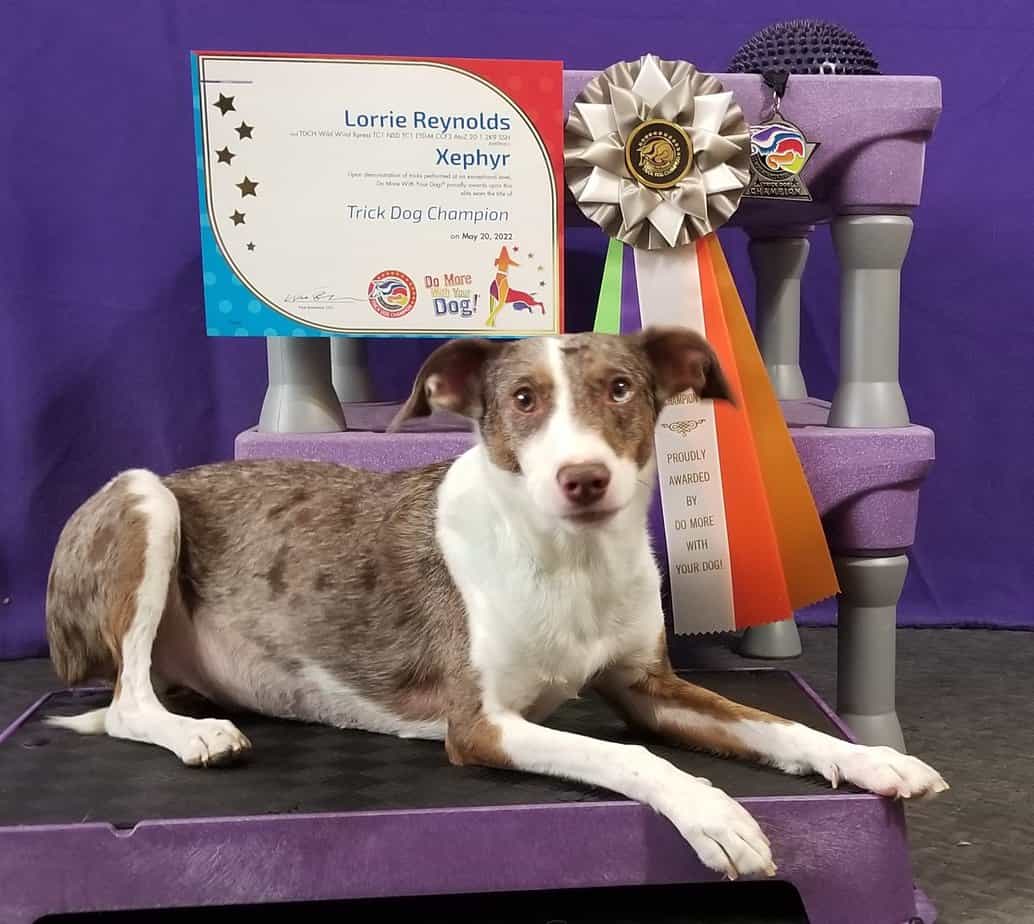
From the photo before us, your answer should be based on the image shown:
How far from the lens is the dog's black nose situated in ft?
4.07

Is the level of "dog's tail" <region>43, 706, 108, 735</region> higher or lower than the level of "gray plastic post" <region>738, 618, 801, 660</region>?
higher

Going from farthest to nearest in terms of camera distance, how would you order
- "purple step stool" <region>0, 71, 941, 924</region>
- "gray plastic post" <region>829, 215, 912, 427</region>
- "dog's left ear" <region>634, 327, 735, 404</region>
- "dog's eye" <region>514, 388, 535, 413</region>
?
"gray plastic post" <region>829, 215, 912, 427</region> → "dog's left ear" <region>634, 327, 735, 404</region> → "dog's eye" <region>514, 388, 535, 413</region> → "purple step stool" <region>0, 71, 941, 924</region>

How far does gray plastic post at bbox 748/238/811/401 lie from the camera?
2490 millimetres

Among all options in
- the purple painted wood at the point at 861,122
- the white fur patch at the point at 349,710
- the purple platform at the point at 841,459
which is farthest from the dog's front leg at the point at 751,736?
the purple painted wood at the point at 861,122

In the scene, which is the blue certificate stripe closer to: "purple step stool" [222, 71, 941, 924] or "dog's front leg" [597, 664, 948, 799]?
"purple step stool" [222, 71, 941, 924]

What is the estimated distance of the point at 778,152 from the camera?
1780 mm

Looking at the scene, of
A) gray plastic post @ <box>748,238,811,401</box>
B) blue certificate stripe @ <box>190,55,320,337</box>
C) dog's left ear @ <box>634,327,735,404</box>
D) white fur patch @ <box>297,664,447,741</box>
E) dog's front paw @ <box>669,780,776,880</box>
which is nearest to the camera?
dog's front paw @ <box>669,780,776,880</box>

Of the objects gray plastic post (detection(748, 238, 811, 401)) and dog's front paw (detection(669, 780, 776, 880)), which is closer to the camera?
dog's front paw (detection(669, 780, 776, 880))

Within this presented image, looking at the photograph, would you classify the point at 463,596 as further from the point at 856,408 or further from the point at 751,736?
the point at 856,408

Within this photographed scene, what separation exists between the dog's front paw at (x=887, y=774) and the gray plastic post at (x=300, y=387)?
1.04 m

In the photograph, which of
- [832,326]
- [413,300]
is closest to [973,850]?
[413,300]

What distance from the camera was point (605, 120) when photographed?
1.77 metres
